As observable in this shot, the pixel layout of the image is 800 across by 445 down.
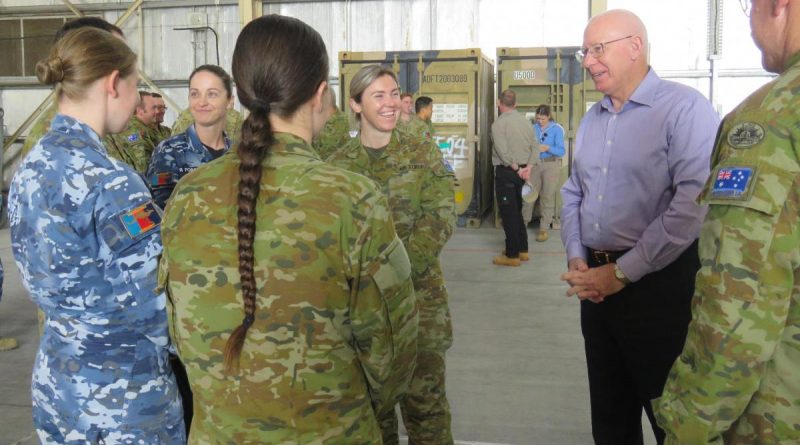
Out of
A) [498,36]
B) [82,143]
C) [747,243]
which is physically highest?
[498,36]

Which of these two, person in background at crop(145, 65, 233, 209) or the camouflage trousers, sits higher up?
person in background at crop(145, 65, 233, 209)

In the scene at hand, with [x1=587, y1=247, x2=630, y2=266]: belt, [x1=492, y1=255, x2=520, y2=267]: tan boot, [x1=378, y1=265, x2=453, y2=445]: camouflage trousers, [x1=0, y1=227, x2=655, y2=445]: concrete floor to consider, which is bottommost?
[x1=0, y1=227, x2=655, y2=445]: concrete floor

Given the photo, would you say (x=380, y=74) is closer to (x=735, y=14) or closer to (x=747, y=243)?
(x=747, y=243)

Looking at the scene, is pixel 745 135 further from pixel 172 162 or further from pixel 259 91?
pixel 172 162

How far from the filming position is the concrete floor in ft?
12.3

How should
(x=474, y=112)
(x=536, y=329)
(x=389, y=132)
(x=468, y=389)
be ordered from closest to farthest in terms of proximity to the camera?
(x=389, y=132)
(x=468, y=389)
(x=536, y=329)
(x=474, y=112)

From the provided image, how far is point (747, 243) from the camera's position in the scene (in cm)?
136

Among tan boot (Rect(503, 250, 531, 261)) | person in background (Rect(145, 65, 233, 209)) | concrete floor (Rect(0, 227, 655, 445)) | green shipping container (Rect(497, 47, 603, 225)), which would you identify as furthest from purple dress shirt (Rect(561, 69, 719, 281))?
green shipping container (Rect(497, 47, 603, 225))

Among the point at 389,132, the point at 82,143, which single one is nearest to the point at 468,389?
the point at 389,132

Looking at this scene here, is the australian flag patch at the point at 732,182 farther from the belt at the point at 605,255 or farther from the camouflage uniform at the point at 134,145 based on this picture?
the camouflage uniform at the point at 134,145

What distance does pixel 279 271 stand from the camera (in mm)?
1424

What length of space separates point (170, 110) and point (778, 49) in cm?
1298

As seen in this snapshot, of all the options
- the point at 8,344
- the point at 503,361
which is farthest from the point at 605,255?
the point at 8,344

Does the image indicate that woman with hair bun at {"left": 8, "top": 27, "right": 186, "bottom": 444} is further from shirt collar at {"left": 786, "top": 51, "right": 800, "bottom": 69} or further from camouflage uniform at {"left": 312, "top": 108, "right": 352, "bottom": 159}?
camouflage uniform at {"left": 312, "top": 108, "right": 352, "bottom": 159}
